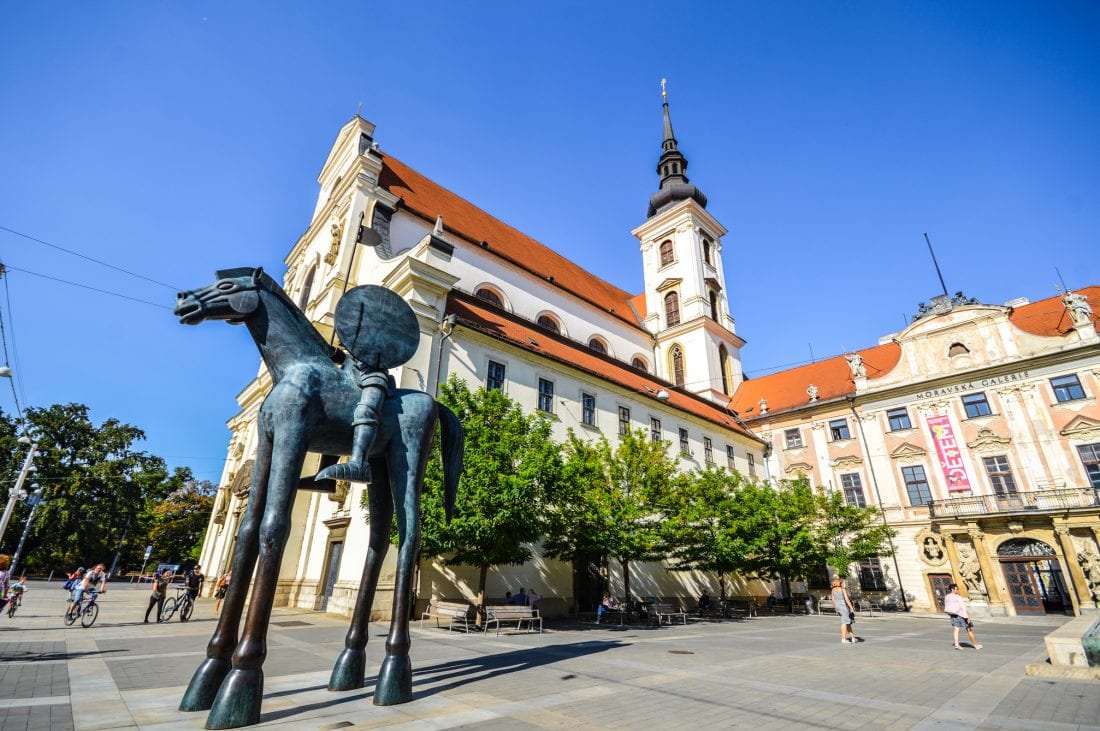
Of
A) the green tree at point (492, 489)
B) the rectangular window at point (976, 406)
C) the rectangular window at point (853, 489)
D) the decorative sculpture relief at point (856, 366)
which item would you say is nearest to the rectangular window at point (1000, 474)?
the rectangular window at point (976, 406)

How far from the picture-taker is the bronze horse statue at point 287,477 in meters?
4.80

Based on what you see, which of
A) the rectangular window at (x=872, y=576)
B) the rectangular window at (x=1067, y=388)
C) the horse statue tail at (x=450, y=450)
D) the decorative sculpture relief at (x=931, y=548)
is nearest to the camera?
the horse statue tail at (x=450, y=450)

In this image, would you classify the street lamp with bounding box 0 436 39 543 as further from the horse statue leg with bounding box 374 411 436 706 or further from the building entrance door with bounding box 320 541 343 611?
the horse statue leg with bounding box 374 411 436 706

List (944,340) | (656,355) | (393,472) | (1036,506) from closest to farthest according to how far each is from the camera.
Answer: (393,472), (1036,506), (944,340), (656,355)

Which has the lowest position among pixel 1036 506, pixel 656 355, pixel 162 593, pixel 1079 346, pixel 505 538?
pixel 162 593

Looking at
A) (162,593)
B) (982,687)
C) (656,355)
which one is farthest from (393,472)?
(656,355)

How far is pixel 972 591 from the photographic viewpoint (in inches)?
959

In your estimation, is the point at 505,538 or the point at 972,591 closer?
the point at 505,538

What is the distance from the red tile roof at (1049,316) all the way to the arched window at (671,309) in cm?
1930

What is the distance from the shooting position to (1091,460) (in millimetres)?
24031

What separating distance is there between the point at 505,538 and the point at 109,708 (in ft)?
30.6

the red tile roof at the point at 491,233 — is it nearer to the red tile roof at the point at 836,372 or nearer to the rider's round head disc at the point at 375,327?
the red tile roof at the point at 836,372

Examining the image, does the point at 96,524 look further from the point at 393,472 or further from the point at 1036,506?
the point at 1036,506

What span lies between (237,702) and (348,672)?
1.61 meters
